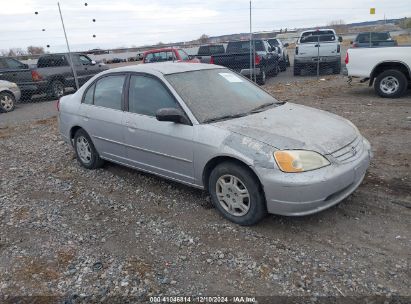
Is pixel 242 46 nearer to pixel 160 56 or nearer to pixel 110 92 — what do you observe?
pixel 160 56

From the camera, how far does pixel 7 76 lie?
1397 centimetres

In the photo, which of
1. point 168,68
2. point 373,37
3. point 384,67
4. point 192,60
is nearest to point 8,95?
point 192,60

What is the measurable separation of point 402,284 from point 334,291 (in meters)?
0.53

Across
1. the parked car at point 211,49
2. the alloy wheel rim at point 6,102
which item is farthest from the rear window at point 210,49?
the alloy wheel rim at point 6,102

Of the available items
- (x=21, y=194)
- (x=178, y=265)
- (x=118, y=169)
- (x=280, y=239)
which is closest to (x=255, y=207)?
(x=280, y=239)

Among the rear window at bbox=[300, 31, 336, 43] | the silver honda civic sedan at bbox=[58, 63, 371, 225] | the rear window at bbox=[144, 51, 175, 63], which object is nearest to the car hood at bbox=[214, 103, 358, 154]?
the silver honda civic sedan at bbox=[58, 63, 371, 225]

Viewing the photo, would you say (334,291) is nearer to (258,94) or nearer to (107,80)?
(258,94)

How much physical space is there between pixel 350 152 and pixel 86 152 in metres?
3.96

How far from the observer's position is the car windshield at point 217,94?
433 centimetres

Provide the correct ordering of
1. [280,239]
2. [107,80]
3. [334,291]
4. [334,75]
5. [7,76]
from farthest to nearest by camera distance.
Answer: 1. [334,75]
2. [7,76]
3. [107,80]
4. [280,239]
5. [334,291]

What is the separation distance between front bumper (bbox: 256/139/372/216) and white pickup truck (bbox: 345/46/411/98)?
7270mm

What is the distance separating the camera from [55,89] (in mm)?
15000

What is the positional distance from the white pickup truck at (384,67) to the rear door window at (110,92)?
24.0 ft

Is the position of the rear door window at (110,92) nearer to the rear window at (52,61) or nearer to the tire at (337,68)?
the rear window at (52,61)
